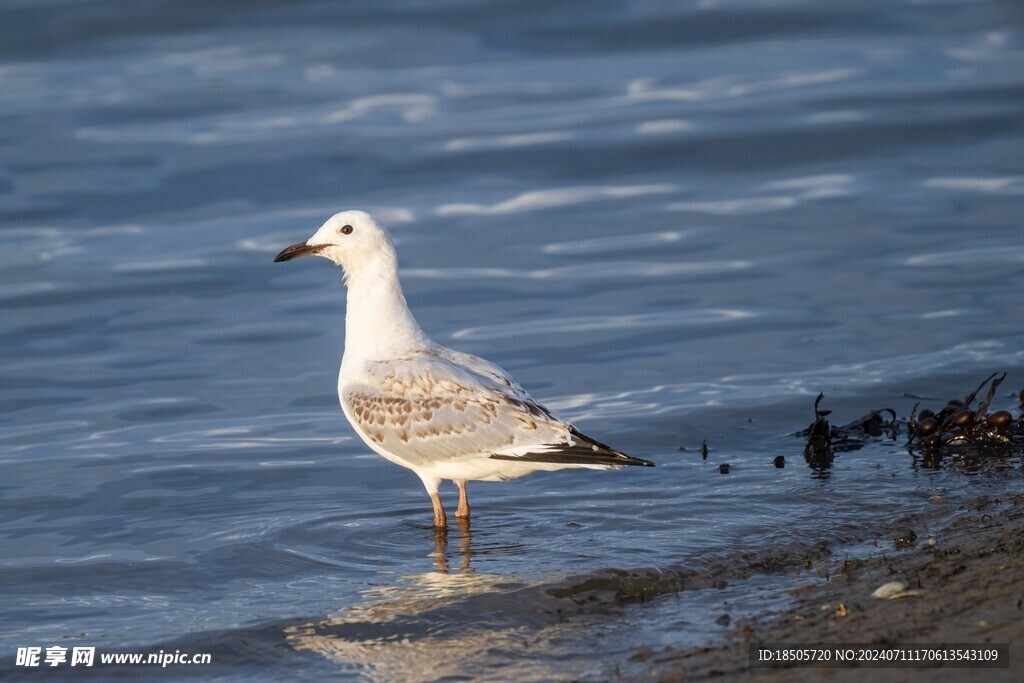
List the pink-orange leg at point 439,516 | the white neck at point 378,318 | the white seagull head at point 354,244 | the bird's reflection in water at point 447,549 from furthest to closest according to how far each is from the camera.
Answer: the white seagull head at point 354,244, the white neck at point 378,318, the pink-orange leg at point 439,516, the bird's reflection in water at point 447,549

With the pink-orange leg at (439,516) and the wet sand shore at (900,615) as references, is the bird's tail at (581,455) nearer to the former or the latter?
the pink-orange leg at (439,516)

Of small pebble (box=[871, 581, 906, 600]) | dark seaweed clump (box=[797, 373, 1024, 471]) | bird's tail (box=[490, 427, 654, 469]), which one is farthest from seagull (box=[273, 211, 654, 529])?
small pebble (box=[871, 581, 906, 600])

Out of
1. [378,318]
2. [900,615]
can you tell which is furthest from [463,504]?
[900,615]

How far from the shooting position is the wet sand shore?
5301mm

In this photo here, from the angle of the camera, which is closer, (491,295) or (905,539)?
(905,539)

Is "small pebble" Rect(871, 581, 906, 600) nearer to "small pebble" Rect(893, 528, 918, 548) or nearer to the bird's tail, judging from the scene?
"small pebble" Rect(893, 528, 918, 548)

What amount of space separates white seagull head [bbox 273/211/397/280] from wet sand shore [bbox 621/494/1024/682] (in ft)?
12.7

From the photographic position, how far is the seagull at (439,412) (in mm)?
8680

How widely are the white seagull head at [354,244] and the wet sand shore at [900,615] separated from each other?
12.7 feet

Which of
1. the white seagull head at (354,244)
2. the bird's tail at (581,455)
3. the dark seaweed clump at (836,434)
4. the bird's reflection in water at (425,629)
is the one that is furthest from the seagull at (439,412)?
the dark seaweed clump at (836,434)

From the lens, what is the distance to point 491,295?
15352 mm

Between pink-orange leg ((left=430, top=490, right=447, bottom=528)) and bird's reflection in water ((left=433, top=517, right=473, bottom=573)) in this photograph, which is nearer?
bird's reflection in water ((left=433, top=517, right=473, bottom=573))

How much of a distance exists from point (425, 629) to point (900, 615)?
2473mm

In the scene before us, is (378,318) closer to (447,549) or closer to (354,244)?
(354,244)
